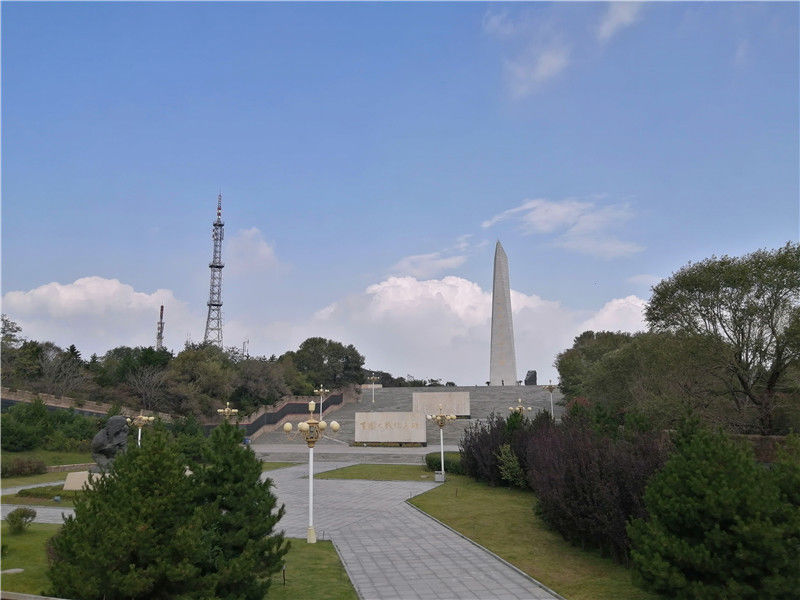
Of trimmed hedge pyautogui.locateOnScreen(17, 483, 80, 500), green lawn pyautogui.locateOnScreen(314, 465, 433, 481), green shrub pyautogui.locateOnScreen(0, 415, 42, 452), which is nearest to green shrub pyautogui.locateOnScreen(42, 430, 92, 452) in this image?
green shrub pyautogui.locateOnScreen(0, 415, 42, 452)

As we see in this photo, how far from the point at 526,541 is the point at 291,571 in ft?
17.3

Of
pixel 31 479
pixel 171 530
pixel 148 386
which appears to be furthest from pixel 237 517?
pixel 148 386

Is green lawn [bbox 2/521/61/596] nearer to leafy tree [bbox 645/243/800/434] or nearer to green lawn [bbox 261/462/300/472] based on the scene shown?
green lawn [bbox 261/462/300/472]

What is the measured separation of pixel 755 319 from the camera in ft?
76.1

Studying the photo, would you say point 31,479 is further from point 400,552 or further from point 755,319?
point 755,319

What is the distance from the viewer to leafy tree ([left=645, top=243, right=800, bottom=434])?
22672mm

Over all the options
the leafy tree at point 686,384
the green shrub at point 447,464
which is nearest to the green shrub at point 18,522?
the green shrub at point 447,464

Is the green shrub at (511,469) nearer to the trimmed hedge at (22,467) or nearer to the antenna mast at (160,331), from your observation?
the trimmed hedge at (22,467)

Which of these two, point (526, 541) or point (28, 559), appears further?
point (526, 541)

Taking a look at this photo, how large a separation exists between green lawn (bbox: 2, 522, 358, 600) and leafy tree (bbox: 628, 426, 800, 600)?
14.8 feet

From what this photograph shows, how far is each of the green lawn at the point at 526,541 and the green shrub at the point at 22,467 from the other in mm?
16884

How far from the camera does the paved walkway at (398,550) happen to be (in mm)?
9234

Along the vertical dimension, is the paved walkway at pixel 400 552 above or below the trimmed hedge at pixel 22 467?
below

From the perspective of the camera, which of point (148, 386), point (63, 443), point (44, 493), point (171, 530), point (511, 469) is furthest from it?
point (148, 386)
